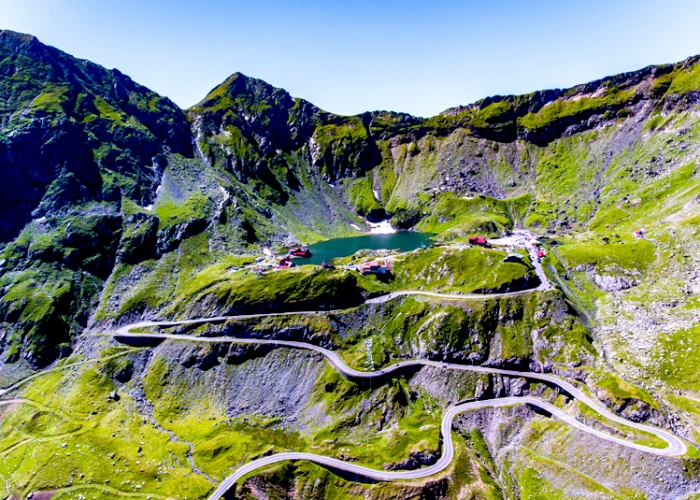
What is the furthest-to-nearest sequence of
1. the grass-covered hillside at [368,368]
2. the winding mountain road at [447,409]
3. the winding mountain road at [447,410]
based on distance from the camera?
1. the grass-covered hillside at [368,368]
2. the winding mountain road at [447,409]
3. the winding mountain road at [447,410]

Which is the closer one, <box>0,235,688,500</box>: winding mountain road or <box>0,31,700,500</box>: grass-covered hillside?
<box>0,235,688,500</box>: winding mountain road

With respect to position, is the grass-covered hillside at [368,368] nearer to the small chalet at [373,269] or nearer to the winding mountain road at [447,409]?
the winding mountain road at [447,409]

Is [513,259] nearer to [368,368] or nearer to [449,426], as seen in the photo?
[368,368]

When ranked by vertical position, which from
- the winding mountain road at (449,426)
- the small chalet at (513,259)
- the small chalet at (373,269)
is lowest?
the winding mountain road at (449,426)

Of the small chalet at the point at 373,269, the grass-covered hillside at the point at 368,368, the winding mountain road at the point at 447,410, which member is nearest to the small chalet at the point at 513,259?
the grass-covered hillside at the point at 368,368

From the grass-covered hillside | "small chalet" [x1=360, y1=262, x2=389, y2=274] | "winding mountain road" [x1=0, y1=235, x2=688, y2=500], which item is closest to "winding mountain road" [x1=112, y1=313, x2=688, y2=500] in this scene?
"winding mountain road" [x1=0, y1=235, x2=688, y2=500]

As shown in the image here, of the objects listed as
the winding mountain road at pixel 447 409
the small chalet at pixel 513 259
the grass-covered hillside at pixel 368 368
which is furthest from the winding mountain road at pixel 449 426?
the small chalet at pixel 513 259

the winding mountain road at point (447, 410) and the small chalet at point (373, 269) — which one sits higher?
the small chalet at point (373, 269)

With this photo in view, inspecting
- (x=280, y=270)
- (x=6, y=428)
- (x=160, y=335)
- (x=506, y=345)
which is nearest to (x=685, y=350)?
(x=506, y=345)

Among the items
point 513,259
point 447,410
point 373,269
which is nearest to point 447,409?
point 447,410

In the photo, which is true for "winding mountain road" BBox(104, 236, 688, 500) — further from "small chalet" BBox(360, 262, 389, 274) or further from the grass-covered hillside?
"small chalet" BBox(360, 262, 389, 274)

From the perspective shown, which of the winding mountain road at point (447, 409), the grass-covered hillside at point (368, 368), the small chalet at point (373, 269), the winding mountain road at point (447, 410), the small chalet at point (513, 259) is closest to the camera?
the winding mountain road at point (447, 410)

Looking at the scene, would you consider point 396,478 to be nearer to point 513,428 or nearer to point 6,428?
point 513,428

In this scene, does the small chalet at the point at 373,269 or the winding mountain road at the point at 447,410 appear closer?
the winding mountain road at the point at 447,410
